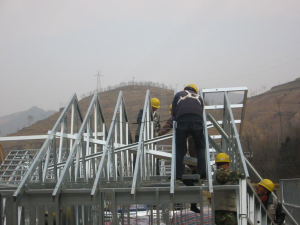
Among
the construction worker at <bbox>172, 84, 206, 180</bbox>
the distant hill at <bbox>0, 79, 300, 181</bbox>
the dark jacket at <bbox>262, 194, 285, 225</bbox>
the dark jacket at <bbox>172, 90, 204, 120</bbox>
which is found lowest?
the dark jacket at <bbox>262, 194, 285, 225</bbox>

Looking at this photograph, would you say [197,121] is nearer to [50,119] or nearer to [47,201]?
[47,201]

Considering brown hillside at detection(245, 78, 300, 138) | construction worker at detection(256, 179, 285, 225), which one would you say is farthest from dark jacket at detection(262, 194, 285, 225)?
brown hillside at detection(245, 78, 300, 138)

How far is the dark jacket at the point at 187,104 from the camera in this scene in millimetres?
10312

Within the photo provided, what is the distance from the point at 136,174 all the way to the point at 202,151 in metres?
1.88

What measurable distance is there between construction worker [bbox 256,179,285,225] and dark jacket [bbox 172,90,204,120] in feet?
7.09

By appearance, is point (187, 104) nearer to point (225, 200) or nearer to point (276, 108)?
point (225, 200)

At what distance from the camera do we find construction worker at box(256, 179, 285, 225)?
10.7m

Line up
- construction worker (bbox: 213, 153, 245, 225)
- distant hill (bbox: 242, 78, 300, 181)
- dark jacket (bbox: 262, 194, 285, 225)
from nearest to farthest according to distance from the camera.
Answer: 1. construction worker (bbox: 213, 153, 245, 225)
2. dark jacket (bbox: 262, 194, 285, 225)
3. distant hill (bbox: 242, 78, 300, 181)

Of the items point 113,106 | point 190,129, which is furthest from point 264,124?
point 190,129

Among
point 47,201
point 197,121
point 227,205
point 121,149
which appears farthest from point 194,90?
point 47,201

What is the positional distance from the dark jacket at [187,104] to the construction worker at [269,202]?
2.16m

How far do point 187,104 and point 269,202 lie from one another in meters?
2.97

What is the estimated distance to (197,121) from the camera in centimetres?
1026

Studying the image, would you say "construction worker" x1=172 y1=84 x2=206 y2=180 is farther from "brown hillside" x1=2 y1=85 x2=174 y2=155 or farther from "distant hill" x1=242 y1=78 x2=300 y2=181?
"brown hillside" x1=2 y1=85 x2=174 y2=155
